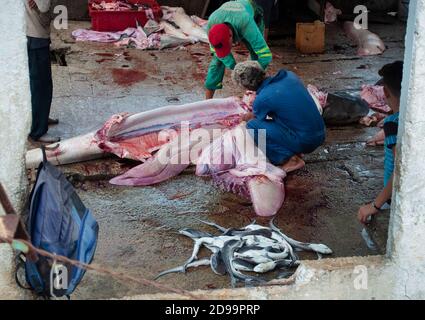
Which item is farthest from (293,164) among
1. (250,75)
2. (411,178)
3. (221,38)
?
(411,178)

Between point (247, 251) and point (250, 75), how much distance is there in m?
2.08

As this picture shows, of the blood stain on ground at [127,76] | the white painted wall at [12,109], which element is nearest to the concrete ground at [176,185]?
the blood stain on ground at [127,76]

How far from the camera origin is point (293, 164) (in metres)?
7.05

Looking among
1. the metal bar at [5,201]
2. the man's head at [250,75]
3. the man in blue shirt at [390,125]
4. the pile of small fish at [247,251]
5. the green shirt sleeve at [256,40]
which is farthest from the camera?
the green shirt sleeve at [256,40]

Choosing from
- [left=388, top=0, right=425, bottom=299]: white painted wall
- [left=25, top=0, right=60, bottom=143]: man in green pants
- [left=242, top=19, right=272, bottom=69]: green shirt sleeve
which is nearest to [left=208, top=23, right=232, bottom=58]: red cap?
[left=242, top=19, right=272, bottom=69]: green shirt sleeve

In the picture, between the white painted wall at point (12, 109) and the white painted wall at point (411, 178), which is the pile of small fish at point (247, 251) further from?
the white painted wall at point (12, 109)

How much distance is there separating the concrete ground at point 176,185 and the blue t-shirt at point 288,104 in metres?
0.61

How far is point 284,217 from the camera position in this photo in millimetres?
6277

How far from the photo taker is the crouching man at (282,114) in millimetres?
6660

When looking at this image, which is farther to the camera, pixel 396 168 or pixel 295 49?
pixel 295 49
